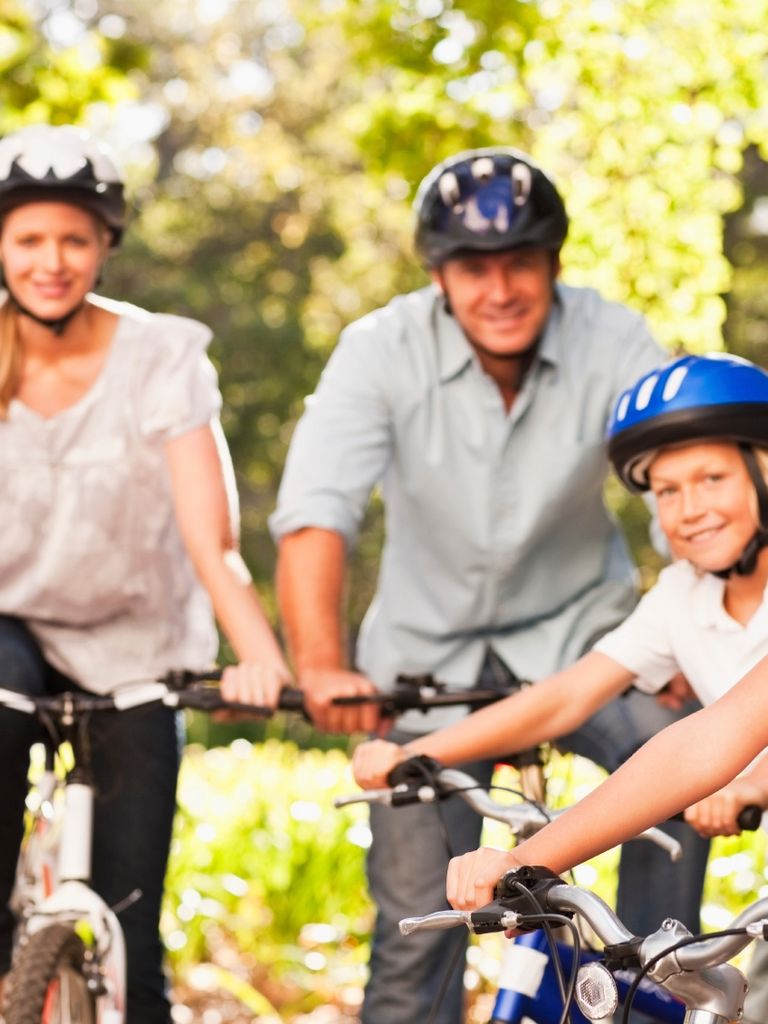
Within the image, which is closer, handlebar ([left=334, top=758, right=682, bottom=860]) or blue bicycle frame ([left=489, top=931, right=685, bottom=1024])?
blue bicycle frame ([left=489, top=931, right=685, bottom=1024])

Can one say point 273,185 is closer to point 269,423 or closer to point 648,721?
point 269,423

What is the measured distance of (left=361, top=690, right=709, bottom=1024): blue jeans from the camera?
398cm

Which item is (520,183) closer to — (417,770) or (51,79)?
(417,770)

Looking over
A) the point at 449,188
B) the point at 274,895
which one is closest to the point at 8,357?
the point at 449,188

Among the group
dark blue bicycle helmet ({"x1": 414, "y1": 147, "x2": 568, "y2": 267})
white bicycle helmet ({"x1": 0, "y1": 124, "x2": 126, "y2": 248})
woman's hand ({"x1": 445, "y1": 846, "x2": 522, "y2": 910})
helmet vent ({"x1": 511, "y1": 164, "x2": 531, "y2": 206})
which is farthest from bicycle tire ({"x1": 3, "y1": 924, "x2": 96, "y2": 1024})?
helmet vent ({"x1": 511, "y1": 164, "x2": 531, "y2": 206})

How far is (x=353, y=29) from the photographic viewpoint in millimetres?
7840

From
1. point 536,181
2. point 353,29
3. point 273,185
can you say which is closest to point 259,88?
point 273,185

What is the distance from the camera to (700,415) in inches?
138

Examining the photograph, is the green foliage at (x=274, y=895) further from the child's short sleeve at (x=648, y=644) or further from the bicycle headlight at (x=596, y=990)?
the bicycle headlight at (x=596, y=990)

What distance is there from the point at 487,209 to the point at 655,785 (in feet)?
7.39

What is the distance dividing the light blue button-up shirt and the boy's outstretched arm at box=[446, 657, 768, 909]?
1.90 metres

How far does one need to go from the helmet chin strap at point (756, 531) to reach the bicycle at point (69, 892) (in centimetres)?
104

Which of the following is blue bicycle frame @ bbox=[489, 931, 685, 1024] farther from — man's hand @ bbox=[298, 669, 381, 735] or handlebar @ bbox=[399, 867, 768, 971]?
man's hand @ bbox=[298, 669, 381, 735]

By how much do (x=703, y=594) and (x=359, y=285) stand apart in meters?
26.9
